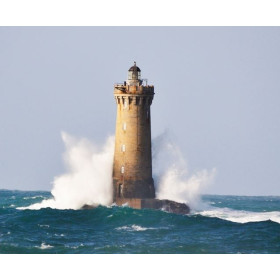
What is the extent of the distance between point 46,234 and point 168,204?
15.1 metres

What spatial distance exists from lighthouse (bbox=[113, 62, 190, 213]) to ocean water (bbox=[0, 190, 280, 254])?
1.93 metres

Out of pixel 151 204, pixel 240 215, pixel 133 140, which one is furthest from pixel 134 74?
pixel 240 215

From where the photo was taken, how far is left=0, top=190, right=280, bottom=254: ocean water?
2894 inches

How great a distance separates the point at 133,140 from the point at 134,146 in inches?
17.2

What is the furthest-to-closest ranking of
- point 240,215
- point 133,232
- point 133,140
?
point 240,215 < point 133,140 < point 133,232

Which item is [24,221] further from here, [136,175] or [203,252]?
[203,252]

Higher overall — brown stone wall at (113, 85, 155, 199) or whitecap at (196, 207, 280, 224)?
brown stone wall at (113, 85, 155, 199)

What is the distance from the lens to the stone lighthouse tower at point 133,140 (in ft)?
296

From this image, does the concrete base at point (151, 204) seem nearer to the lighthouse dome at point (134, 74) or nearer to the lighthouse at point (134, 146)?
the lighthouse at point (134, 146)

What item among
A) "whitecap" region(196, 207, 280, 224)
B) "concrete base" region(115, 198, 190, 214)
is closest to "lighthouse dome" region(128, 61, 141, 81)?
"concrete base" region(115, 198, 190, 214)

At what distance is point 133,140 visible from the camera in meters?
90.4

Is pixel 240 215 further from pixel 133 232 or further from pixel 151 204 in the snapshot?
pixel 133 232

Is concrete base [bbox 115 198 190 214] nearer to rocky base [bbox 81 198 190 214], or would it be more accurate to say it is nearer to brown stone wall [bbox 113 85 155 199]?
rocky base [bbox 81 198 190 214]

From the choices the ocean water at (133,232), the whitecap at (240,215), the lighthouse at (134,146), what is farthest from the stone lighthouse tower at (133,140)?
the whitecap at (240,215)
